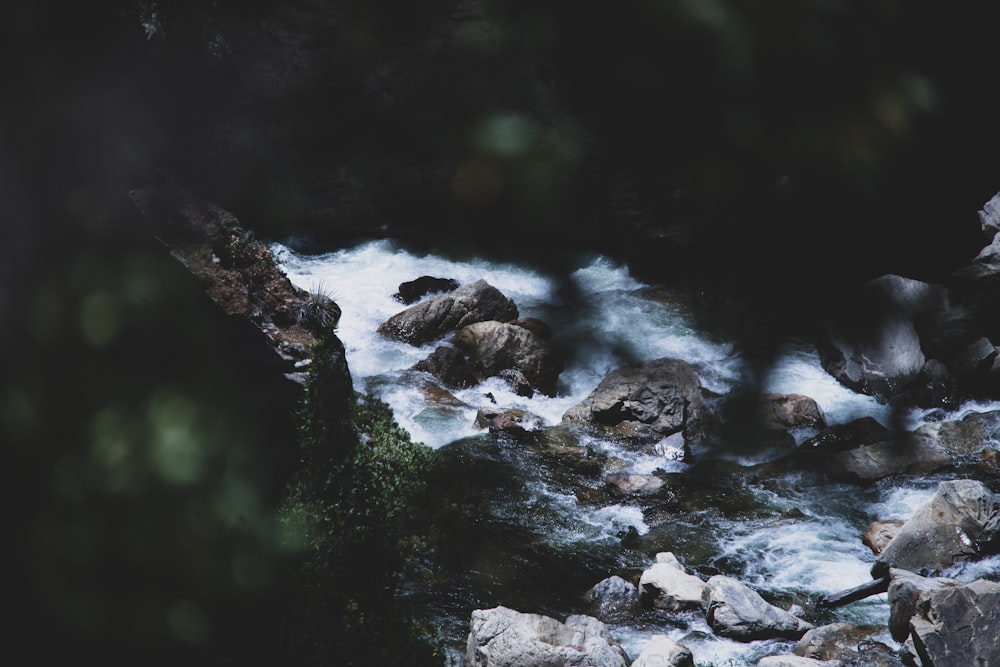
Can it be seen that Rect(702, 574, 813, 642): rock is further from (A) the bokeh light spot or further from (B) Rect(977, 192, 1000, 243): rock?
(B) Rect(977, 192, 1000, 243): rock

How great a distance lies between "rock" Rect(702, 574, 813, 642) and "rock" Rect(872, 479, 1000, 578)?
39.3 inches

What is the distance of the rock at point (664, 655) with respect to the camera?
5000mm

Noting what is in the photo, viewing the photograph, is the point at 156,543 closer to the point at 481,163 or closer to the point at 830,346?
the point at 481,163

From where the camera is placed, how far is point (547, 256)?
1.10 m

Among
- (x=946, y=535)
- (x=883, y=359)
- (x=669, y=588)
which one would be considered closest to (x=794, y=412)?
(x=883, y=359)

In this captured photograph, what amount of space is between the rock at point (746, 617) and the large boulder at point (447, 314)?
445 cm

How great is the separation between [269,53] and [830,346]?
8.56m

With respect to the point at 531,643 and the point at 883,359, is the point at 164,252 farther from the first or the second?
the point at 883,359

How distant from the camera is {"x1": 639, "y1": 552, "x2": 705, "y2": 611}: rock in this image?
5875mm

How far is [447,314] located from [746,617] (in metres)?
5.13

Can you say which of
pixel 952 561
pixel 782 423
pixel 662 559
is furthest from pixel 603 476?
pixel 952 561

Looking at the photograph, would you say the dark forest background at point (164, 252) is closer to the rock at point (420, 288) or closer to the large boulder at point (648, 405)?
the large boulder at point (648, 405)

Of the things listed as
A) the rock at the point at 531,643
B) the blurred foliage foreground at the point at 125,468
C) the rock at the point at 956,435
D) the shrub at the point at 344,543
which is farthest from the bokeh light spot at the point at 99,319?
the rock at the point at 956,435

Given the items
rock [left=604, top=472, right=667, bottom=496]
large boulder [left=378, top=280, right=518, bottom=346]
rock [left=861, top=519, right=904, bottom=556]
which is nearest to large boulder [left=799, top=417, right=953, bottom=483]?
rock [left=861, top=519, right=904, bottom=556]
